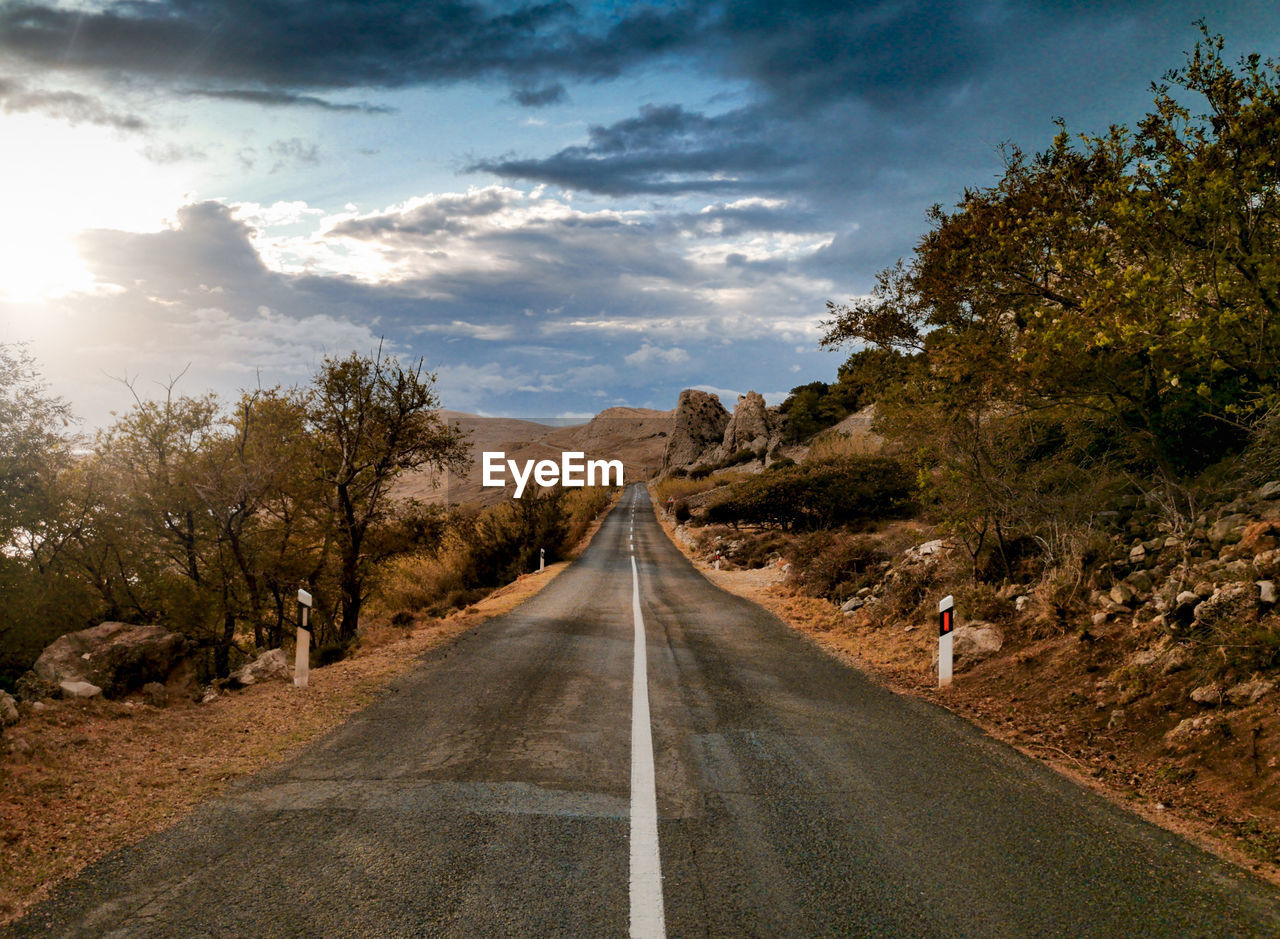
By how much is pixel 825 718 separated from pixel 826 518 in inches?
873

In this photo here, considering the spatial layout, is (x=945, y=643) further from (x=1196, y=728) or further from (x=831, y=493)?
(x=831, y=493)

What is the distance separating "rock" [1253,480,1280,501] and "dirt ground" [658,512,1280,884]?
2203mm

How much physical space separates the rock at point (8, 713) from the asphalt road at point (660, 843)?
2534mm

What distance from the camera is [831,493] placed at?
2806 cm

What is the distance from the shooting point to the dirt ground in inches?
185

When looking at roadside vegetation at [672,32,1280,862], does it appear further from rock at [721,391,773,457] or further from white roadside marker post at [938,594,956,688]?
→ rock at [721,391,773,457]

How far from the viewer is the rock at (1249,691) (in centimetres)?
571

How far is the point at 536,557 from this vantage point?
31.9 meters

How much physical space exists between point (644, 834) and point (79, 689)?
6.14 meters

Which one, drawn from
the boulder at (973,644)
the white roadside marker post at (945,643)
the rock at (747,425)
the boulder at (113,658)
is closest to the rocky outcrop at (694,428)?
the rock at (747,425)

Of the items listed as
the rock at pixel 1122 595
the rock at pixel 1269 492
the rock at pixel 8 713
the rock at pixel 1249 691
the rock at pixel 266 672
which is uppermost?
the rock at pixel 1269 492

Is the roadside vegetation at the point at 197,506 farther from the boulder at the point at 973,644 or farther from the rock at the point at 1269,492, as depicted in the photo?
the rock at the point at 1269,492

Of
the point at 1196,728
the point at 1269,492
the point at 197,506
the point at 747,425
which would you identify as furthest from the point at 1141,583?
the point at 747,425

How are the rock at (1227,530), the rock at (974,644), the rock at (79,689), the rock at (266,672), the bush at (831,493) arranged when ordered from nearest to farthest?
the rock at (79,689) → the rock at (1227,530) → the rock at (266,672) → the rock at (974,644) → the bush at (831,493)
